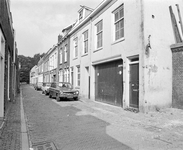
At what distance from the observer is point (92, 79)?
47.1 feet

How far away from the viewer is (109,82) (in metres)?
11.9

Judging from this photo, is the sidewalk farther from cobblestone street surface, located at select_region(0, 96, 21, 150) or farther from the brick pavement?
the brick pavement

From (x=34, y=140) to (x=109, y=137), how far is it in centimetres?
216

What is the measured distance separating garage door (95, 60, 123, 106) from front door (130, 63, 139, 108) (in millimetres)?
1023

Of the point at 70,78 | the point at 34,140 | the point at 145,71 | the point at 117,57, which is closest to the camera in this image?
the point at 34,140

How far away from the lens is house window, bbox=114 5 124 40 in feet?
34.7

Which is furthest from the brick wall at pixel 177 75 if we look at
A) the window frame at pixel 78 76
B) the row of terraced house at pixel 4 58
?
the window frame at pixel 78 76

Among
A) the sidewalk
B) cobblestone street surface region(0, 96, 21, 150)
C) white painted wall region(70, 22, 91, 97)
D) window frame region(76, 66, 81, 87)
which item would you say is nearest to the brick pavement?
the sidewalk

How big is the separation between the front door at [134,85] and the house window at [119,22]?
8.23ft

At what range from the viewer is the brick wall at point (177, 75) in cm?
880

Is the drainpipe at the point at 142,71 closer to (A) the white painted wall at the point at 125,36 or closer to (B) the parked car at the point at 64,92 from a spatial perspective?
(A) the white painted wall at the point at 125,36

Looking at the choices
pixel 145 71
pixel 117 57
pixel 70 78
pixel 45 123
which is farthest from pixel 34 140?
Result: pixel 70 78

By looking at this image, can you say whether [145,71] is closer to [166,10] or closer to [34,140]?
[166,10]

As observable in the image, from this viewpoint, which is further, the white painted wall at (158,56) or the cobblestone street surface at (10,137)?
the white painted wall at (158,56)
